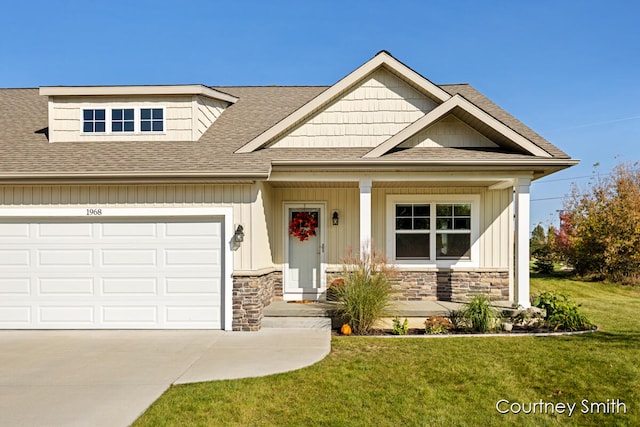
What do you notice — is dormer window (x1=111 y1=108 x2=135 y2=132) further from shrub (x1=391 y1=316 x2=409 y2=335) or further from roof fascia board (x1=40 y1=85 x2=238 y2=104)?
shrub (x1=391 y1=316 x2=409 y2=335)

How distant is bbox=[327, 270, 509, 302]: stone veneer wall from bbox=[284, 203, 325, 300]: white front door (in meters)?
0.40

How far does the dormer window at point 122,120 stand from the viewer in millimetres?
10867

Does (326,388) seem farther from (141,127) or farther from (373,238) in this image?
(141,127)

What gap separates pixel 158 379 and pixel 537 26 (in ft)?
40.6

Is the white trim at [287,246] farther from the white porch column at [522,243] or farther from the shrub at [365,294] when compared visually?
the white porch column at [522,243]

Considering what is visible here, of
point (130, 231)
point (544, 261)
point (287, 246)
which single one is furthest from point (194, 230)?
point (544, 261)

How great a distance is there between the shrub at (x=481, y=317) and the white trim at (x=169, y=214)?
14.6 ft

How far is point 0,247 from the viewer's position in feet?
29.3

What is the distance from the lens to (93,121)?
10.9 metres

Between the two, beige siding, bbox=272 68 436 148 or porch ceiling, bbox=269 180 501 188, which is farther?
porch ceiling, bbox=269 180 501 188

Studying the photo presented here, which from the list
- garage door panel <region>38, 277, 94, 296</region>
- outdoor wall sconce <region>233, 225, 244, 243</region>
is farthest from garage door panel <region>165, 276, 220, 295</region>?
garage door panel <region>38, 277, 94, 296</region>

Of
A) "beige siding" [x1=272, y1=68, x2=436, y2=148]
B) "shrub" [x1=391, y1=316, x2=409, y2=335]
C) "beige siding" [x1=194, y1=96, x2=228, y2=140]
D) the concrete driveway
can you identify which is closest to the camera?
the concrete driveway

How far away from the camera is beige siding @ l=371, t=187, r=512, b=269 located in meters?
11.1

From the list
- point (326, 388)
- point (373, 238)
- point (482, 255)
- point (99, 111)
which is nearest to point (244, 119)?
point (99, 111)
